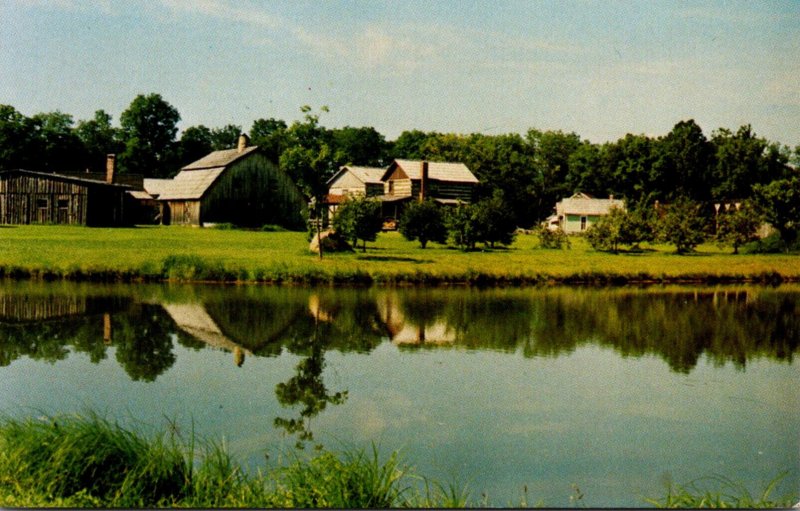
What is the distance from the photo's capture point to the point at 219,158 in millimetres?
26812

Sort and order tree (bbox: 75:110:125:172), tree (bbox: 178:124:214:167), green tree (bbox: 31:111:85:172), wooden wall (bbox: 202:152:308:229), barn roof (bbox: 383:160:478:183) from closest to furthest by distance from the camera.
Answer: green tree (bbox: 31:111:85:172) < tree (bbox: 75:110:125:172) < tree (bbox: 178:124:214:167) < wooden wall (bbox: 202:152:308:229) < barn roof (bbox: 383:160:478:183)

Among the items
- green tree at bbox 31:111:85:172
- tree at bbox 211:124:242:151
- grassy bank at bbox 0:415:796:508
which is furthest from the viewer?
tree at bbox 211:124:242:151

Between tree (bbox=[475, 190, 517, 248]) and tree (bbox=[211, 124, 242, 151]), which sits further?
tree (bbox=[475, 190, 517, 248])

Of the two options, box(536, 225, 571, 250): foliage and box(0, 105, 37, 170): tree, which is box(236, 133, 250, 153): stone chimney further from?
box(536, 225, 571, 250): foliage

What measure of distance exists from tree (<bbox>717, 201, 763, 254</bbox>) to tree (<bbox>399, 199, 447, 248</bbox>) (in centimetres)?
1216

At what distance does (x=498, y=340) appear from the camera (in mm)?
13742

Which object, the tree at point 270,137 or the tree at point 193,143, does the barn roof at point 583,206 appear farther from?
the tree at point 193,143

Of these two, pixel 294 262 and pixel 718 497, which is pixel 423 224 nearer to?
pixel 294 262

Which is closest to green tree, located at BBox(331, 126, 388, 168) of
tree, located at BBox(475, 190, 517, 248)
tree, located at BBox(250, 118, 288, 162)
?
tree, located at BBox(250, 118, 288, 162)

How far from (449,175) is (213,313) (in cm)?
3396

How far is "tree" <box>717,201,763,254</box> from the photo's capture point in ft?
97.5

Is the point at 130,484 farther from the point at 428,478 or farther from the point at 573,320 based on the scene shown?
the point at 573,320

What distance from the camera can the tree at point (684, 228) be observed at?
109 ft

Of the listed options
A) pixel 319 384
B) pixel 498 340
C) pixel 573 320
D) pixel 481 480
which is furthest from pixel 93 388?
pixel 573 320
